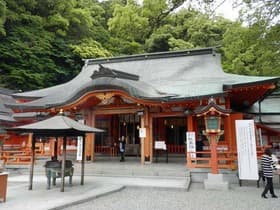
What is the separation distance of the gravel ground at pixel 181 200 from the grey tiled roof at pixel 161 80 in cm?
401

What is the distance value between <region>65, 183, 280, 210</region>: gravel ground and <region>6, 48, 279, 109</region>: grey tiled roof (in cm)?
401

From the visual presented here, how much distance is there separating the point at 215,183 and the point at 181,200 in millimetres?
2102

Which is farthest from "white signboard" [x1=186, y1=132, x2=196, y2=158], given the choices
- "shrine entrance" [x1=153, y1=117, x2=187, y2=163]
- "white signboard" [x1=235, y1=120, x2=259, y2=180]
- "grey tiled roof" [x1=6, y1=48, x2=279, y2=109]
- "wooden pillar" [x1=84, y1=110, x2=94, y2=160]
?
"shrine entrance" [x1=153, y1=117, x2=187, y2=163]

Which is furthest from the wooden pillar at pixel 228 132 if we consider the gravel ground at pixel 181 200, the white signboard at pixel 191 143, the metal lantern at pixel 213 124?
the gravel ground at pixel 181 200

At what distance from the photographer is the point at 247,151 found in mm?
7953

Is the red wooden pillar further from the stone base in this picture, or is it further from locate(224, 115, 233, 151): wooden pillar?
locate(224, 115, 233, 151): wooden pillar

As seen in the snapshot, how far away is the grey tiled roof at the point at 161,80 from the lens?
10758mm

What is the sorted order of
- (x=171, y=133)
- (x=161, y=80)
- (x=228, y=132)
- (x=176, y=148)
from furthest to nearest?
(x=171, y=133) < (x=176, y=148) < (x=161, y=80) < (x=228, y=132)

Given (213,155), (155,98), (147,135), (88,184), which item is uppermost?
(155,98)

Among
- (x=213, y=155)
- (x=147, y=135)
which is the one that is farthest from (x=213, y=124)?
(x=147, y=135)

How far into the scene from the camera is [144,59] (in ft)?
53.2

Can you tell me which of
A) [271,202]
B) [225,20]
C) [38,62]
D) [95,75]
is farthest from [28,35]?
[271,202]

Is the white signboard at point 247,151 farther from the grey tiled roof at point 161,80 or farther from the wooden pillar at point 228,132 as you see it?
the grey tiled roof at point 161,80

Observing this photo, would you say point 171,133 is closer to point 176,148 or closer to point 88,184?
point 176,148
